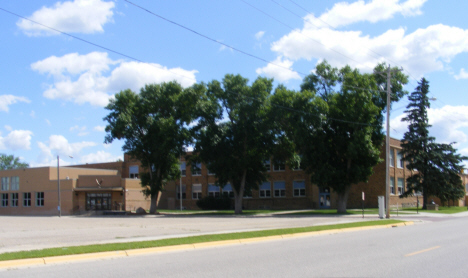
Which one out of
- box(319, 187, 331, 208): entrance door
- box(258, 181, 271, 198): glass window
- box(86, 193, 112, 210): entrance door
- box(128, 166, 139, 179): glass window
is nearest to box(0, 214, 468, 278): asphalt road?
box(319, 187, 331, 208): entrance door

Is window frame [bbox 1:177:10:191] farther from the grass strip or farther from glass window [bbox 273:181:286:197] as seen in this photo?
the grass strip

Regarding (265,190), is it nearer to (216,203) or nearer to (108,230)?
(216,203)

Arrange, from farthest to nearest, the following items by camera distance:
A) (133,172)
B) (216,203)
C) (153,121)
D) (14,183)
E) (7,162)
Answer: (7,162), (133,172), (14,183), (216,203), (153,121)

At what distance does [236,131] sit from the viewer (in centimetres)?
4438

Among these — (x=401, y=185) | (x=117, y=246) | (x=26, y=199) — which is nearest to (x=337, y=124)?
(x=401, y=185)

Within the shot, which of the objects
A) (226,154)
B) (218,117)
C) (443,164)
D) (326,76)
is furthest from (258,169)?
(443,164)

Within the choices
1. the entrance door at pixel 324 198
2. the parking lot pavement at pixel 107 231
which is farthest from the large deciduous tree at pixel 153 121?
the entrance door at pixel 324 198

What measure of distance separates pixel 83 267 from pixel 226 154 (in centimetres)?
3435

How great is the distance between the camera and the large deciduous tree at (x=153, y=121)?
4606 cm

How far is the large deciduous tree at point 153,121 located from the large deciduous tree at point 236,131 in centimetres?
215

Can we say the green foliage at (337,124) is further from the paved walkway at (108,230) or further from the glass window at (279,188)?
the glass window at (279,188)

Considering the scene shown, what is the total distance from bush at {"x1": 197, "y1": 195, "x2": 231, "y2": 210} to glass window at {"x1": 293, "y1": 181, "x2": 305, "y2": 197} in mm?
9286

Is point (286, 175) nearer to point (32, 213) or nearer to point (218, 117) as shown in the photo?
point (218, 117)

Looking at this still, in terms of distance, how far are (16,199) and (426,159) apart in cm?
5661
